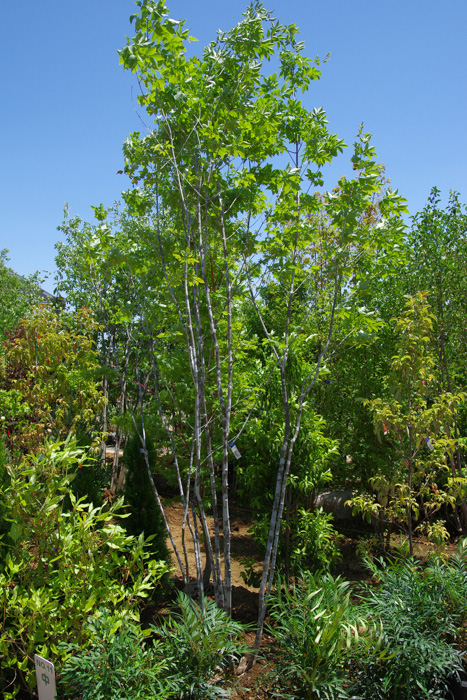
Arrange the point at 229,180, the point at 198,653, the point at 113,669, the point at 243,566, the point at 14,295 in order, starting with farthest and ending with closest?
the point at 14,295 → the point at 243,566 → the point at 229,180 → the point at 198,653 → the point at 113,669

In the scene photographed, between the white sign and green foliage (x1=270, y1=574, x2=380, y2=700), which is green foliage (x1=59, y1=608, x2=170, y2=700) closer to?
the white sign

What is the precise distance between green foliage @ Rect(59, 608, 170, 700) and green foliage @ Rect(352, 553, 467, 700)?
1.09 meters

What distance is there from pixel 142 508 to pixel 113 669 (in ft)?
8.48

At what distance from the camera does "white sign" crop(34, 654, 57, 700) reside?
242cm

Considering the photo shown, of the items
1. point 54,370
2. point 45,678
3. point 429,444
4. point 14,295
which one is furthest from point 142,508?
point 14,295

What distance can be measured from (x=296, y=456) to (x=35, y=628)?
8.64 feet

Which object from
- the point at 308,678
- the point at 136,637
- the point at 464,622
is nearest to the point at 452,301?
the point at 464,622

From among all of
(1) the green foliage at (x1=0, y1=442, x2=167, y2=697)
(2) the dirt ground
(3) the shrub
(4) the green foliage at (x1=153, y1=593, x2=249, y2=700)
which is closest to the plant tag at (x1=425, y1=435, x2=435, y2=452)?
(2) the dirt ground

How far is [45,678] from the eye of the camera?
247cm

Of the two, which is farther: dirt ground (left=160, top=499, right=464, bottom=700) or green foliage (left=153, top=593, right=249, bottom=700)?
dirt ground (left=160, top=499, right=464, bottom=700)

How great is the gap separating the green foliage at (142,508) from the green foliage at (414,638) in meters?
2.32

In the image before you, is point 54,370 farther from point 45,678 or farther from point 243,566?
point 243,566

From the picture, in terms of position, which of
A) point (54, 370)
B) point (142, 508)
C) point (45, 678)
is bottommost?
point (45, 678)

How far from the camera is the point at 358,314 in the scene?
11.8 ft
